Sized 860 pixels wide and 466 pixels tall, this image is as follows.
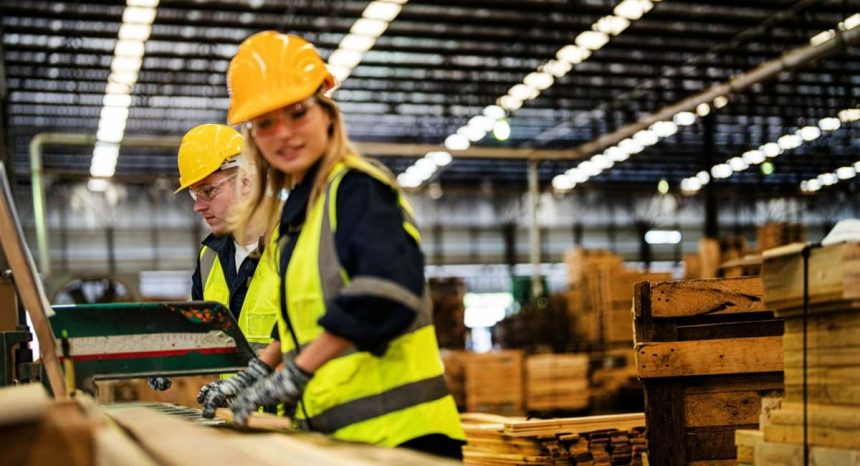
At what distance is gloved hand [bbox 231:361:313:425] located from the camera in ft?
9.72

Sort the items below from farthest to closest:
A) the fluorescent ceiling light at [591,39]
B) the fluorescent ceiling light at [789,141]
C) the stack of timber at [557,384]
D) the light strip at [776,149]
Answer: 1. the fluorescent ceiling light at [789,141]
2. the light strip at [776,149]
3. the fluorescent ceiling light at [591,39]
4. the stack of timber at [557,384]

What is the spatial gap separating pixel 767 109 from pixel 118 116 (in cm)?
1463

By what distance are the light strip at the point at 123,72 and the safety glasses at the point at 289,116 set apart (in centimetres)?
1294

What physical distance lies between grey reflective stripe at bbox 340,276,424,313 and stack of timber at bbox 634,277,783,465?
92.4 inches

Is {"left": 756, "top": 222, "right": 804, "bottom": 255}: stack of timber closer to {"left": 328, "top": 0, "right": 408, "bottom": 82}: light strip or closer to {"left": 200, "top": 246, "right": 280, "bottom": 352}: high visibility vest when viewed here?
{"left": 328, "top": 0, "right": 408, "bottom": 82}: light strip

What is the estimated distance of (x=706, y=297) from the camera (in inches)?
197

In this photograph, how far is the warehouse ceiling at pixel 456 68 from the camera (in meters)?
16.8

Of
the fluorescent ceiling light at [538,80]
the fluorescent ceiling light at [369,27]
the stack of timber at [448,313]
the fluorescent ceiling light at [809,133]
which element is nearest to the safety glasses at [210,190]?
the fluorescent ceiling light at [369,27]

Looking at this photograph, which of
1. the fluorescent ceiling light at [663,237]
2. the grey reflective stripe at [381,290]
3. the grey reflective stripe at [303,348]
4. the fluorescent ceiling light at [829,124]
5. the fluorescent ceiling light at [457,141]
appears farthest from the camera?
the fluorescent ceiling light at [663,237]

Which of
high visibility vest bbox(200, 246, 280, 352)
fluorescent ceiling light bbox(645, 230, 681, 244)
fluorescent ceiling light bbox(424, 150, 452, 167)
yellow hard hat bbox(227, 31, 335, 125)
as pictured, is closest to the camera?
yellow hard hat bbox(227, 31, 335, 125)

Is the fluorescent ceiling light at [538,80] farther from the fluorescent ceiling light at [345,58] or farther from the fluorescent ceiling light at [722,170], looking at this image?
the fluorescent ceiling light at [722,170]

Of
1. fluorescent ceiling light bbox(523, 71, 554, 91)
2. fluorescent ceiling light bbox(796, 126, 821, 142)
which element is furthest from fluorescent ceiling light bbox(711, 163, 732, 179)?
fluorescent ceiling light bbox(523, 71, 554, 91)

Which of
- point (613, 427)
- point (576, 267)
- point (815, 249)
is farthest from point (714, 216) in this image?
point (815, 249)

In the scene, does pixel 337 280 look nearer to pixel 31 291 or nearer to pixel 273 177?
pixel 273 177
